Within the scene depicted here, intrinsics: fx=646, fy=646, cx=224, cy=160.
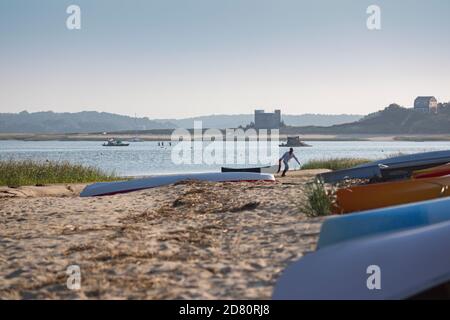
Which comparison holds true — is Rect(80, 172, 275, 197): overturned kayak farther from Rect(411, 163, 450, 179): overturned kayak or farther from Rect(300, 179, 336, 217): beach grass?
Rect(300, 179, 336, 217): beach grass

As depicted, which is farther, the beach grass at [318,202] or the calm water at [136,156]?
the calm water at [136,156]

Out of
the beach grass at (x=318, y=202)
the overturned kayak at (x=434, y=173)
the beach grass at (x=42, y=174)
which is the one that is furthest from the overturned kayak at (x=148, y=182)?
the beach grass at (x=318, y=202)

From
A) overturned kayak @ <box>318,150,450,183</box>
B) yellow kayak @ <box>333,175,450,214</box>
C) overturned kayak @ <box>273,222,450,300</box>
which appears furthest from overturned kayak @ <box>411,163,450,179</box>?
overturned kayak @ <box>273,222,450,300</box>

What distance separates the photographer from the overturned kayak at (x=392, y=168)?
12.1 m

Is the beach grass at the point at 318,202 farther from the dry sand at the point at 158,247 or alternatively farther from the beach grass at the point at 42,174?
the beach grass at the point at 42,174

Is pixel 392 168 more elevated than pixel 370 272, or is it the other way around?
pixel 392 168

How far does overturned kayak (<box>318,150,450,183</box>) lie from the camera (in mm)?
12109

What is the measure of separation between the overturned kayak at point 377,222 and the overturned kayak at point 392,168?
19.1 ft

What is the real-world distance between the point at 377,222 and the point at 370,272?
1.10m

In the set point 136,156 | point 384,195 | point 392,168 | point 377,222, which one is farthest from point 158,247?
point 136,156

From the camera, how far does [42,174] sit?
18797 millimetres

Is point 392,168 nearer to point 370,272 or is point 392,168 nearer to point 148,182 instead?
point 148,182

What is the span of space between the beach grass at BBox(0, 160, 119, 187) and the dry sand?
724 centimetres

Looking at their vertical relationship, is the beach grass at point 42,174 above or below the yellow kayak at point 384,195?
below
